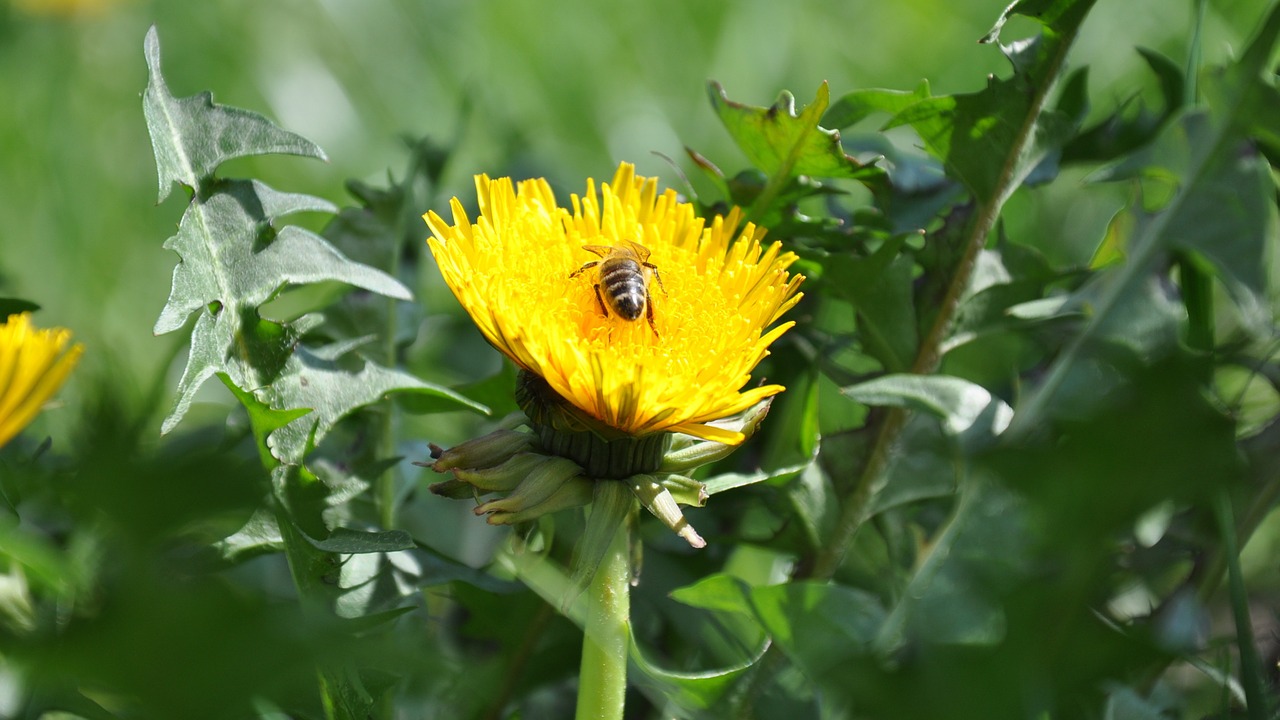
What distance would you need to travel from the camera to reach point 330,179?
2.87 meters

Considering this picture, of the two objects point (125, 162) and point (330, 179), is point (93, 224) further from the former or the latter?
point (330, 179)

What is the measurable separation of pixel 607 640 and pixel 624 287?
1.14 feet

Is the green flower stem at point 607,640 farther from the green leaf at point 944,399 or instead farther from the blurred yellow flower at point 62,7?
the blurred yellow flower at point 62,7

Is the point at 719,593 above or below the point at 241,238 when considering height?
below

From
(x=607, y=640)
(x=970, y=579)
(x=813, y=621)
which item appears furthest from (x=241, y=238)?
(x=970, y=579)

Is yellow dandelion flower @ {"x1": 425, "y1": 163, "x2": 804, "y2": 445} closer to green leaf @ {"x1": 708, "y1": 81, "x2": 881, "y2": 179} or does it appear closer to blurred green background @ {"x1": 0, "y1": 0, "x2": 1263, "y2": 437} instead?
green leaf @ {"x1": 708, "y1": 81, "x2": 881, "y2": 179}

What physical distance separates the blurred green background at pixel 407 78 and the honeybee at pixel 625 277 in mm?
1322

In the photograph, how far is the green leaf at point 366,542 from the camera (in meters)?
1.07

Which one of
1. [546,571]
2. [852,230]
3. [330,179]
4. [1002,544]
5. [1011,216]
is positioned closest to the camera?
[1002,544]

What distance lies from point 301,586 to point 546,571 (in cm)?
26

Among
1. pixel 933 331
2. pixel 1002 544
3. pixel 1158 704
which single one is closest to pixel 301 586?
pixel 1002 544

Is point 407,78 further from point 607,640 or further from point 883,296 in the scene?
point 607,640

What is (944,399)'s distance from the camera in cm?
116

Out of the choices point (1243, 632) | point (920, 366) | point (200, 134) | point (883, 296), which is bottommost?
point (1243, 632)
